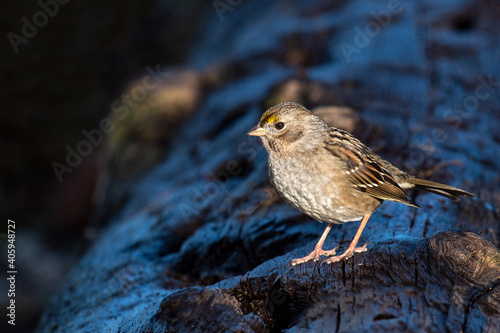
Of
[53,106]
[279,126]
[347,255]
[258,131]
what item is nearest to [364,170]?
[279,126]

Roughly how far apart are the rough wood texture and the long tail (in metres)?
0.13

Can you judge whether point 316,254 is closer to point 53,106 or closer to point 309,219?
point 309,219

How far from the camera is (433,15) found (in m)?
6.17

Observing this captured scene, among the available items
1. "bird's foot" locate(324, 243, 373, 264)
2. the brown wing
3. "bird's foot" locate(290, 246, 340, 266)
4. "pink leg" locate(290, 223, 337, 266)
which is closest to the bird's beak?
the brown wing

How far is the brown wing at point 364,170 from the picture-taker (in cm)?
372

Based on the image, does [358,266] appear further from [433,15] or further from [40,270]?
[40,270]

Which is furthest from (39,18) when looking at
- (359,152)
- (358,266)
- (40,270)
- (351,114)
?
(358,266)

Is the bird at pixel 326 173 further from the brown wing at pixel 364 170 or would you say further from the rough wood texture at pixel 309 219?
the rough wood texture at pixel 309 219

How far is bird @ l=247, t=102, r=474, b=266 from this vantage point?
141 inches

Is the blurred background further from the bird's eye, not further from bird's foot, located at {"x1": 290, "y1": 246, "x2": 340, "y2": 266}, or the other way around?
bird's foot, located at {"x1": 290, "y1": 246, "x2": 340, "y2": 266}

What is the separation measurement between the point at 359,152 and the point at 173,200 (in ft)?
5.45

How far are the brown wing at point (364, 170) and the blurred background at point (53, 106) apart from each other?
242 inches

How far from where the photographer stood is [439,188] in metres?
3.76

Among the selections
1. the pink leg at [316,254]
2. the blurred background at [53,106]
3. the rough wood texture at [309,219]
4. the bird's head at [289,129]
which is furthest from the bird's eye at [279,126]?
the blurred background at [53,106]
